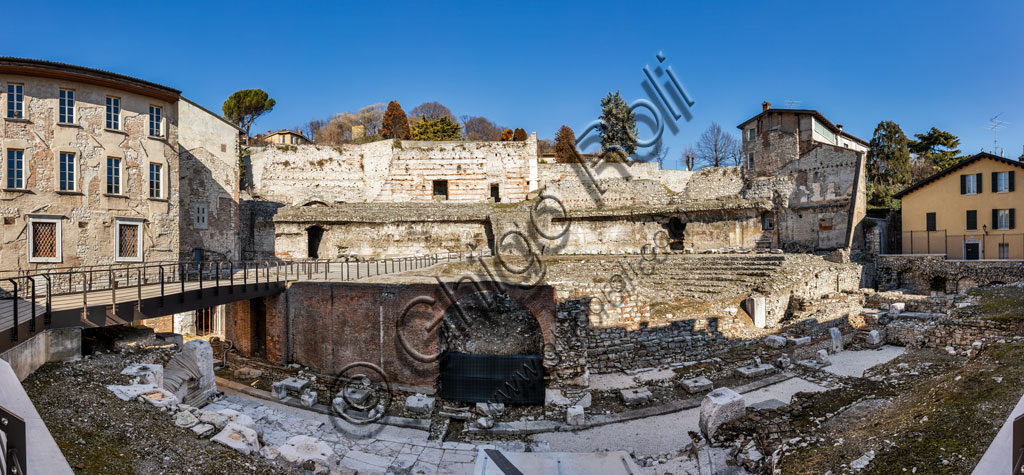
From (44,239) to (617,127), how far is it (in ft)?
118

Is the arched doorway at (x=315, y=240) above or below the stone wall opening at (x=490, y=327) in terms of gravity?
above

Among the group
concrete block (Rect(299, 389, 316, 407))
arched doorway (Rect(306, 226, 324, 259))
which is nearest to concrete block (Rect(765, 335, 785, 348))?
concrete block (Rect(299, 389, 316, 407))

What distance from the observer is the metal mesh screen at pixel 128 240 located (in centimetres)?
1572

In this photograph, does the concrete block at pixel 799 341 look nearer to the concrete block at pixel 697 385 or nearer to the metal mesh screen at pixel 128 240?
the concrete block at pixel 697 385

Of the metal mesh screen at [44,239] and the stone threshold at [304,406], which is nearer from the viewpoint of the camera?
the stone threshold at [304,406]

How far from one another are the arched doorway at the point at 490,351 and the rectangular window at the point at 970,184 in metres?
25.7

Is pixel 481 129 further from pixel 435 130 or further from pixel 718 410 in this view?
pixel 718 410

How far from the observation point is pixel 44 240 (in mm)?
14477

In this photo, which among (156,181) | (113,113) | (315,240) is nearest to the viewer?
(113,113)

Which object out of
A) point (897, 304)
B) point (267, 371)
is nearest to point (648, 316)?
point (267, 371)

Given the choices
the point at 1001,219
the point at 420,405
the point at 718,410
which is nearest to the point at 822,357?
the point at 718,410

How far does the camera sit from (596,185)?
3269 cm

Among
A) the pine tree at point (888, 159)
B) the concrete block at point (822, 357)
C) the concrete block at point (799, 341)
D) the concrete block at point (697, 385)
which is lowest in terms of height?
the concrete block at point (697, 385)

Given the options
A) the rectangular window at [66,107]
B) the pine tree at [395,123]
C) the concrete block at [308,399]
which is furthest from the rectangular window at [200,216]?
the pine tree at [395,123]
